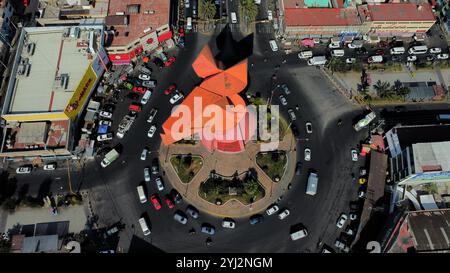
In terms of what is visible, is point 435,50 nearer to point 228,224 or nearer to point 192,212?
point 228,224

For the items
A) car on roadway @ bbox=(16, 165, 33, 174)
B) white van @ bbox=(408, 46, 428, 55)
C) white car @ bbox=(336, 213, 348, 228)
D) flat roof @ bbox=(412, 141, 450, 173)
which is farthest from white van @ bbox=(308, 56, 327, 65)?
car on roadway @ bbox=(16, 165, 33, 174)

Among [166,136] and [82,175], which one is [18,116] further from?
[166,136]

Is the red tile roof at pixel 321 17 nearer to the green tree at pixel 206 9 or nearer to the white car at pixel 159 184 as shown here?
the green tree at pixel 206 9

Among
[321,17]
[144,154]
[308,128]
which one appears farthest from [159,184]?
[321,17]

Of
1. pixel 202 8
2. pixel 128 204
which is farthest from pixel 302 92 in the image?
pixel 128 204

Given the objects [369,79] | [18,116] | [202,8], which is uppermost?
[202,8]

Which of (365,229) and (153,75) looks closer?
(365,229)

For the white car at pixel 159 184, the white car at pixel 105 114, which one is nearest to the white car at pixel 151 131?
the white car at pixel 105 114
